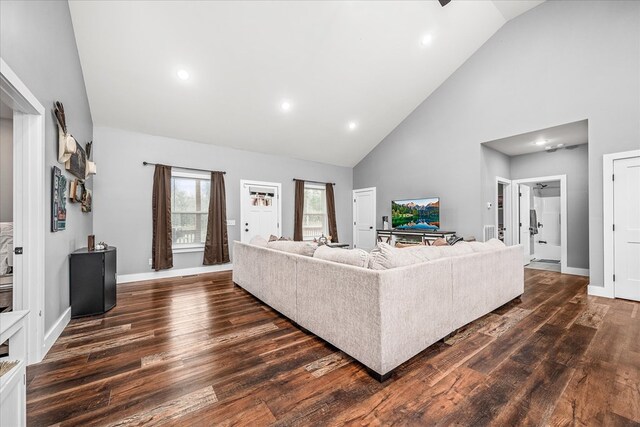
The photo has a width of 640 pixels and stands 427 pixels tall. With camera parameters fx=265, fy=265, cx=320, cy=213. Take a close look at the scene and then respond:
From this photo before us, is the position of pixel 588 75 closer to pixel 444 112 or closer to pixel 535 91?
pixel 535 91

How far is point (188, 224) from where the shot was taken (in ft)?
17.5

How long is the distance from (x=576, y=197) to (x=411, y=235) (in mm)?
A: 3193

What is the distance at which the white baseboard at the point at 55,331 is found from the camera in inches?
85.6

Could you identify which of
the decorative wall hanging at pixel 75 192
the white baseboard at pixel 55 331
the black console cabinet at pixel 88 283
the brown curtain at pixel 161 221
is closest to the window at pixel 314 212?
the brown curtain at pixel 161 221

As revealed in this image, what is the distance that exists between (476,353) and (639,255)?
11.1ft

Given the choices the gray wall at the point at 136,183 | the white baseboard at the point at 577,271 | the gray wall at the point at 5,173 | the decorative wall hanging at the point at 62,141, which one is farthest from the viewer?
the white baseboard at the point at 577,271

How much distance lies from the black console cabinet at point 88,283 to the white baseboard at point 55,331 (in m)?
0.13

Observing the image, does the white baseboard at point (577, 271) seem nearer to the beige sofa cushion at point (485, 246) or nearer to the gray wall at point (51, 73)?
the beige sofa cushion at point (485, 246)

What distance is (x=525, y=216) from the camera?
627 cm

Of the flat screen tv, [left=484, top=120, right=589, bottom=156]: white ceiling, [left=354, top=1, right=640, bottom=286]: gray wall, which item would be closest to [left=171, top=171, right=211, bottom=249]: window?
the flat screen tv

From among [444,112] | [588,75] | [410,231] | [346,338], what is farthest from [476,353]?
[444,112]

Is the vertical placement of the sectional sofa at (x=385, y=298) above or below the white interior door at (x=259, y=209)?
below

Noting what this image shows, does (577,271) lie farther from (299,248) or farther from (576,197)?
(299,248)

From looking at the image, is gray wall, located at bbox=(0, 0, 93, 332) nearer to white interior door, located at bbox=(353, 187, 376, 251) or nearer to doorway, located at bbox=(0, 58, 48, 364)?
doorway, located at bbox=(0, 58, 48, 364)
